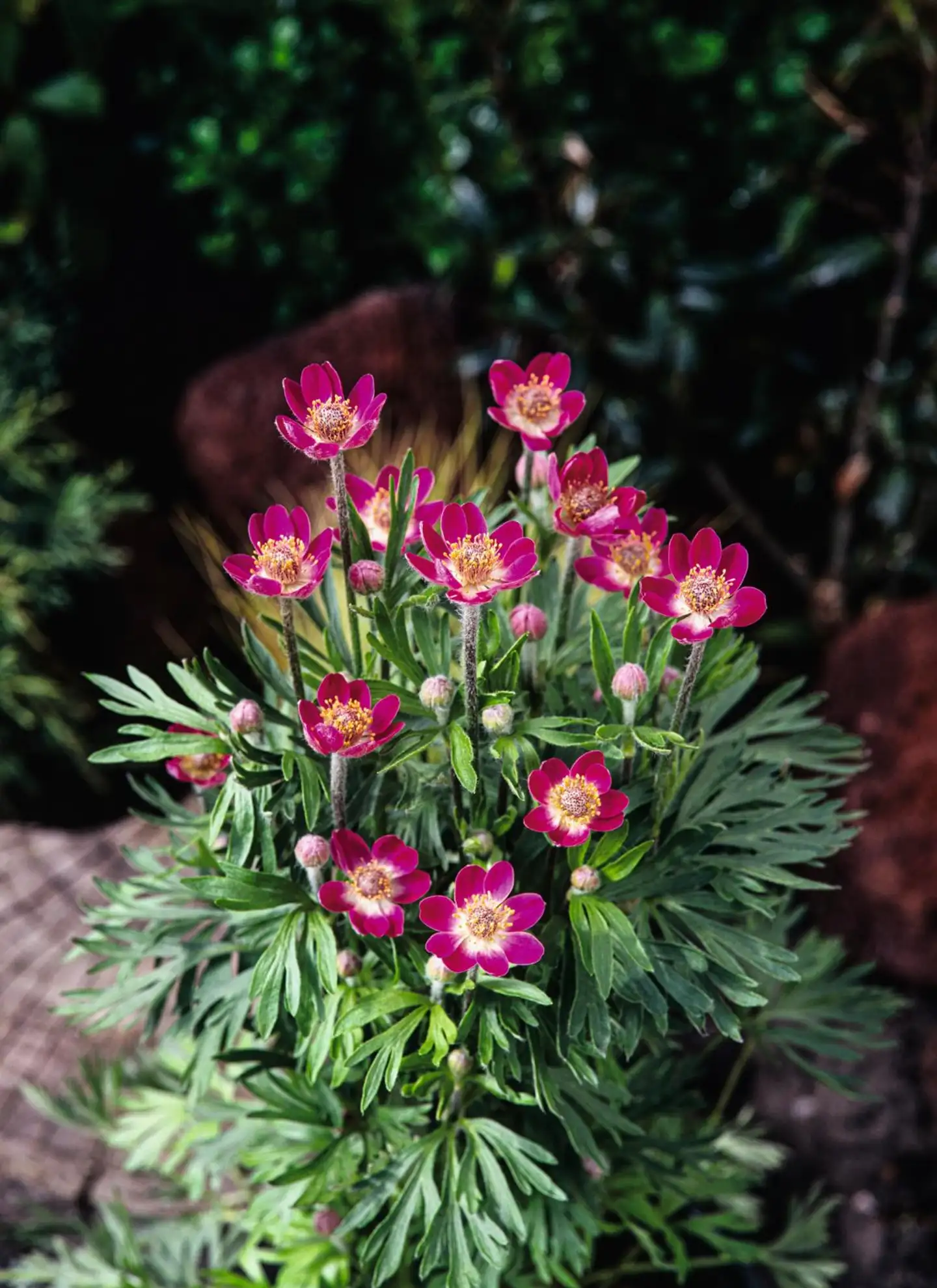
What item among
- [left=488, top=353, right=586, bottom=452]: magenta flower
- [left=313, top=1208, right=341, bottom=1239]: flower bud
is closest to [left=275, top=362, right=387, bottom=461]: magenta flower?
[left=488, top=353, right=586, bottom=452]: magenta flower

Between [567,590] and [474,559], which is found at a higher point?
[474,559]

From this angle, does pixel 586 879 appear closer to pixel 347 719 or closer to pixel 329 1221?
pixel 347 719

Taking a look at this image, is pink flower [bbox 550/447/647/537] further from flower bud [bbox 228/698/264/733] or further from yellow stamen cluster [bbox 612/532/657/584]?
flower bud [bbox 228/698/264/733]

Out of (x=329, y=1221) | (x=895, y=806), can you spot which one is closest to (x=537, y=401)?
(x=329, y=1221)

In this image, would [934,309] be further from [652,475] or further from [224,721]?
[224,721]

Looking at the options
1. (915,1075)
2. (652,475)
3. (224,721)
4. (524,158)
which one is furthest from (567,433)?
(224,721)
